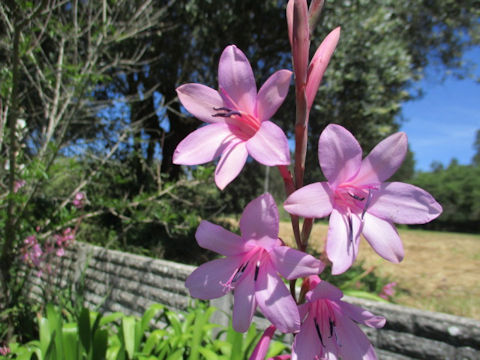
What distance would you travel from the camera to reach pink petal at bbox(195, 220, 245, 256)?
78cm

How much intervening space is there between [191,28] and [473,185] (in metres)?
27.7

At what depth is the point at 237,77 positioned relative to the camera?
81cm

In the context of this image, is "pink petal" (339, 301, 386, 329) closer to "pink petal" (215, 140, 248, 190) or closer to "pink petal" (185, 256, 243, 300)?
"pink petal" (185, 256, 243, 300)

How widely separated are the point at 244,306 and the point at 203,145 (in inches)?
15.8

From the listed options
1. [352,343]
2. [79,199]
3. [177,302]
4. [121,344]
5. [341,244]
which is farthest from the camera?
[177,302]

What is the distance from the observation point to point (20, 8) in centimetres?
212

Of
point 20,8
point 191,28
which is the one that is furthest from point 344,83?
point 20,8

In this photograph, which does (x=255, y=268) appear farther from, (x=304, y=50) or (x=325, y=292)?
(x=304, y=50)

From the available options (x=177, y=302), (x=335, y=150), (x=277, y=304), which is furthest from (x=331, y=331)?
(x=177, y=302)

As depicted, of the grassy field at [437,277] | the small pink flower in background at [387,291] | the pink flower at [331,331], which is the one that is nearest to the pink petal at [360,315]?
the pink flower at [331,331]

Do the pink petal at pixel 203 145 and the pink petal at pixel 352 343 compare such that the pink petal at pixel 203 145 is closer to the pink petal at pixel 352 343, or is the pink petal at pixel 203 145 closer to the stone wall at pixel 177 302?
the pink petal at pixel 352 343

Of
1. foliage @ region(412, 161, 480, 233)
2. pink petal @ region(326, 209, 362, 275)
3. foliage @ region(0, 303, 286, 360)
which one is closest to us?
pink petal @ region(326, 209, 362, 275)

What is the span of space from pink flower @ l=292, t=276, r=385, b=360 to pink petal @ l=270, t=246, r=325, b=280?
6 cm

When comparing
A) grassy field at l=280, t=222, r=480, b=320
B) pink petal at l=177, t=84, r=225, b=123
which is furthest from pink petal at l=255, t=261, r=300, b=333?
grassy field at l=280, t=222, r=480, b=320
